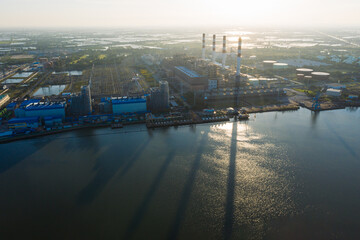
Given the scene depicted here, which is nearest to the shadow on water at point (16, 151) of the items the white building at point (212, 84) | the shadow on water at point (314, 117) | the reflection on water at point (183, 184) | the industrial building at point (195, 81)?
the reflection on water at point (183, 184)

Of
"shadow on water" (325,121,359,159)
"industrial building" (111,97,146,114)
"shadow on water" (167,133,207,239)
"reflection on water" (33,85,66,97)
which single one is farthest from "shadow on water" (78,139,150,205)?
"reflection on water" (33,85,66,97)

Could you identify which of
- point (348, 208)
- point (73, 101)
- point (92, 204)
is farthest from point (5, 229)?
point (348, 208)

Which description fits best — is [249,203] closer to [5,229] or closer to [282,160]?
[282,160]

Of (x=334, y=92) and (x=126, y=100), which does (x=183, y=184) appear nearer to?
(x=126, y=100)

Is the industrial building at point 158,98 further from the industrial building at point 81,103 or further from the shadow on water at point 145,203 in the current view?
the shadow on water at point 145,203

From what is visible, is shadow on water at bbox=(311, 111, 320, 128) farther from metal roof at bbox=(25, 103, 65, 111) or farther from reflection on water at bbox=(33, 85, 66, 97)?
reflection on water at bbox=(33, 85, 66, 97)
